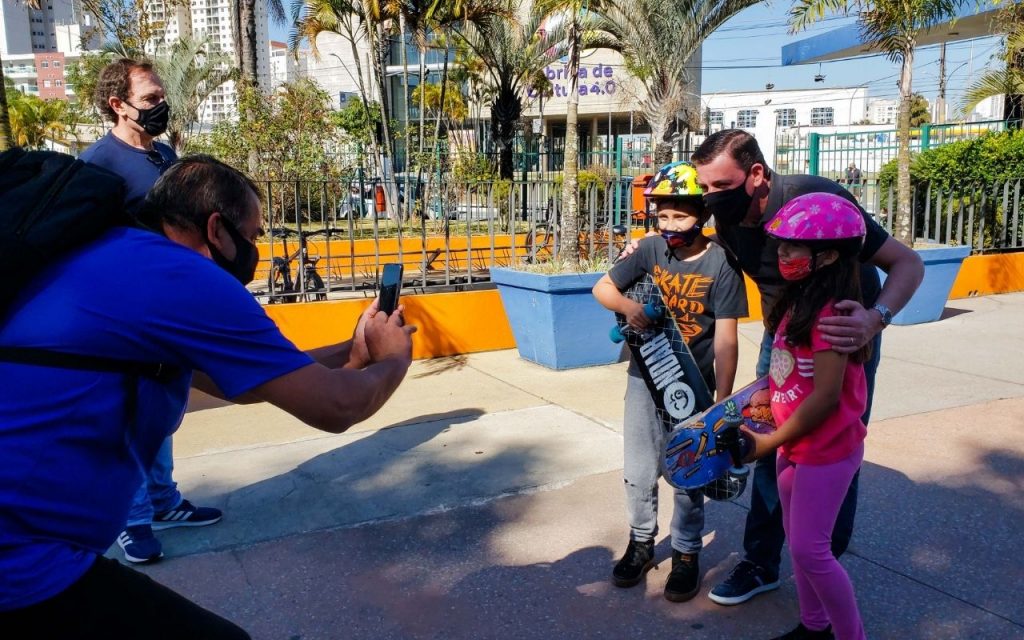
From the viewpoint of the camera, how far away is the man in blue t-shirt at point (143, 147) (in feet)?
13.2

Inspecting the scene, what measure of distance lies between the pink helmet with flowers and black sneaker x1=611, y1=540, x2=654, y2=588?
1464 mm

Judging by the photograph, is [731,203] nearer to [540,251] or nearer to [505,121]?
[540,251]

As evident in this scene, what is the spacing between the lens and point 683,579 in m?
3.44

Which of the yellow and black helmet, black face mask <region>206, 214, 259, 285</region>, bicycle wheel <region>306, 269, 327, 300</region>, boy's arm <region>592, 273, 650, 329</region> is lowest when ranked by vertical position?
bicycle wheel <region>306, 269, 327, 300</region>

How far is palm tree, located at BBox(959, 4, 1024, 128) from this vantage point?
12836mm

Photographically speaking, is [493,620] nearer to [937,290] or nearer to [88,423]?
[88,423]

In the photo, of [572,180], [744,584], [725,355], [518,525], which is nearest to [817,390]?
[725,355]

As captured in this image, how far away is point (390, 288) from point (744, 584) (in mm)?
1957

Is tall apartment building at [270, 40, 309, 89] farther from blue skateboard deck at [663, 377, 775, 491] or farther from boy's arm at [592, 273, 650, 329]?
blue skateboard deck at [663, 377, 775, 491]

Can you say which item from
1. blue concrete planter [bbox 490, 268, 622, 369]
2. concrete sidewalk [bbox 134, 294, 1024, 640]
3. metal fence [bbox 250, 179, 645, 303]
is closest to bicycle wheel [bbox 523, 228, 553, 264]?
metal fence [bbox 250, 179, 645, 303]

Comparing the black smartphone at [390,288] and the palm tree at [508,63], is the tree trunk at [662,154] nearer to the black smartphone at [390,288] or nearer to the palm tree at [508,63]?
the palm tree at [508,63]

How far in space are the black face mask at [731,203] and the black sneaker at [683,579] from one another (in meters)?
1.31

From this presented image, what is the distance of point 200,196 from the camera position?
78.9 inches

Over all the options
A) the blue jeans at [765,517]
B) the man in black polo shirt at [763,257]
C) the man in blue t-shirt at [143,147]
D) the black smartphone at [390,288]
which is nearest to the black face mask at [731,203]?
the man in black polo shirt at [763,257]
